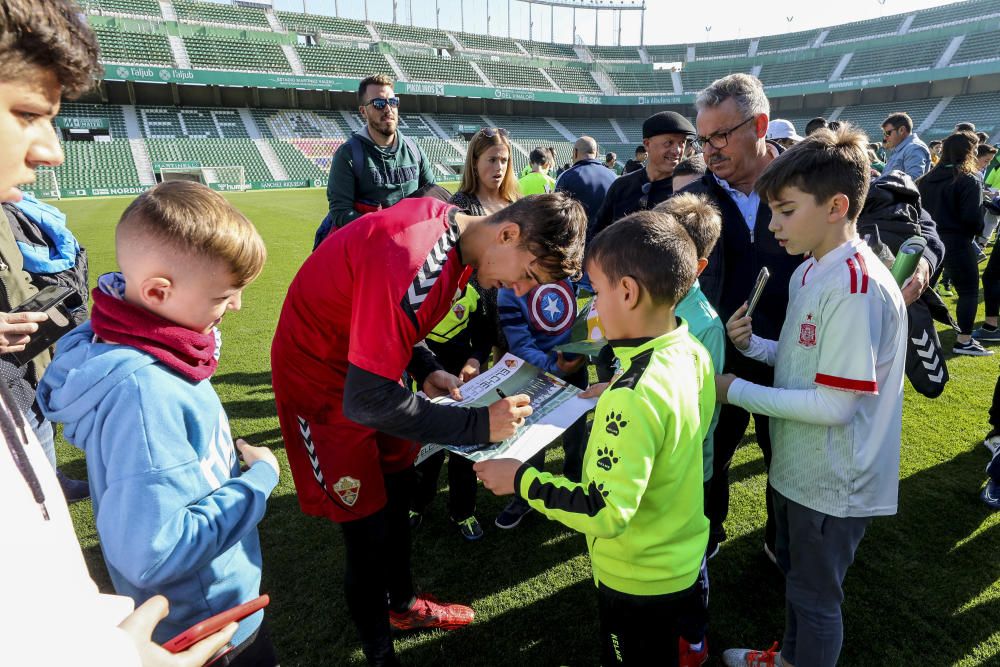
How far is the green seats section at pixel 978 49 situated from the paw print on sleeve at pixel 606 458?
4793cm

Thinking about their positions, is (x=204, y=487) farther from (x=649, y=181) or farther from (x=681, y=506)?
(x=649, y=181)

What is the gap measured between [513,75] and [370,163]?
155 ft

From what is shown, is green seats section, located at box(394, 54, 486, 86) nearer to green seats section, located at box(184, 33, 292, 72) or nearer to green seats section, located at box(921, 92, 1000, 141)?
green seats section, located at box(184, 33, 292, 72)

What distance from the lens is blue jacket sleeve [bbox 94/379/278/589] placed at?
1.18 metres

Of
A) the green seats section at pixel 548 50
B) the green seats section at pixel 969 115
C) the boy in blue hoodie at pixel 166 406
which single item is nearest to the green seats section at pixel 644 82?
the green seats section at pixel 548 50

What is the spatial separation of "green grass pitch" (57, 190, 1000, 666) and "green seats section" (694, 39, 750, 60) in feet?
181

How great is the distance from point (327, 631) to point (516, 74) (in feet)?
166

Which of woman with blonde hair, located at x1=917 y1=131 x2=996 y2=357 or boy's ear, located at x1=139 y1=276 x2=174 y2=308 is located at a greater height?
boy's ear, located at x1=139 y1=276 x2=174 y2=308

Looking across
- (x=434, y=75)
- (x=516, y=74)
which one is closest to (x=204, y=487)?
(x=434, y=75)

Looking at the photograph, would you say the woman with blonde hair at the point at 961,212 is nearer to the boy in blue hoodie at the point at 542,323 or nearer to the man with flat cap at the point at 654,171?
the man with flat cap at the point at 654,171

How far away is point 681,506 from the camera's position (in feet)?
5.26

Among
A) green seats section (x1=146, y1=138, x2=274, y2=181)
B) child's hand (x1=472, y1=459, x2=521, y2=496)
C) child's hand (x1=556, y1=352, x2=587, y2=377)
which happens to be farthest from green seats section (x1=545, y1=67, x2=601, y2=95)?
child's hand (x1=472, y1=459, x2=521, y2=496)

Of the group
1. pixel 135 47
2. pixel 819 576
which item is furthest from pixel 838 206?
pixel 135 47

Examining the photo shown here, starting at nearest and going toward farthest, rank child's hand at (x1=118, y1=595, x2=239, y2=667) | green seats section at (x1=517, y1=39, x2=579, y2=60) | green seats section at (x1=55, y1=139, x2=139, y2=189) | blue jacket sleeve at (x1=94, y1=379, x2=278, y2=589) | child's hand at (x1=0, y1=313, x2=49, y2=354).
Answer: child's hand at (x1=118, y1=595, x2=239, y2=667)
blue jacket sleeve at (x1=94, y1=379, x2=278, y2=589)
child's hand at (x1=0, y1=313, x2=49, y2=354)
green seats section at (x1=55, y1=139, x2=139, y2=189)
green seats section at (x1=517, y1=39, x2=579, y2=60)
